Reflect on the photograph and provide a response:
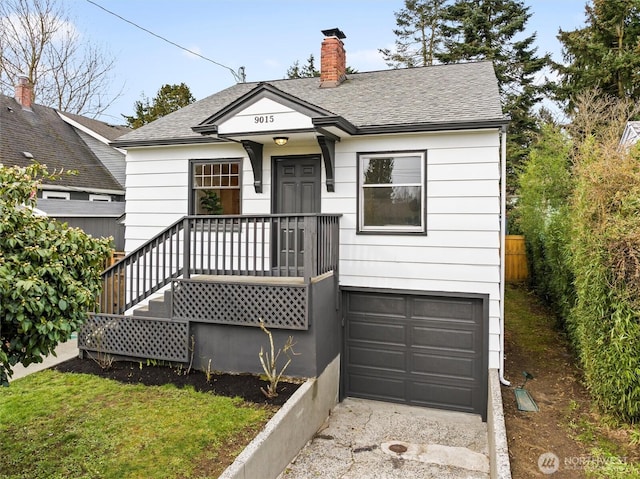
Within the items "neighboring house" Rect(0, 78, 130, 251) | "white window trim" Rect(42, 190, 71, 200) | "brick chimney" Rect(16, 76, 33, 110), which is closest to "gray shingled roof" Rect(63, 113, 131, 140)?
"neighboring house" Rect(0, 78, 130, 251)

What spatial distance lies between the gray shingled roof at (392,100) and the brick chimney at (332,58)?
20 cm

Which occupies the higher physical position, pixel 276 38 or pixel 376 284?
pixel 276 38

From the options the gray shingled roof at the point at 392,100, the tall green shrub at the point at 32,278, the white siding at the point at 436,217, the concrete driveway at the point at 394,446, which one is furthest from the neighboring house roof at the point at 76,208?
the concrete driveway at the point at 394,446

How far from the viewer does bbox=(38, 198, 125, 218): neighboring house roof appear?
1300 cm

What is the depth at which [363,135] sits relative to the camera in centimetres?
689

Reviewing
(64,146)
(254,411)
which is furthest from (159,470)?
(64,146)

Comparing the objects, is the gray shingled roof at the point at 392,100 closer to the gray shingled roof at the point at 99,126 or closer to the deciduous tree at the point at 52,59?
the gray shingled roof at the point at 99,126

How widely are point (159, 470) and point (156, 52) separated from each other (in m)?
13.6

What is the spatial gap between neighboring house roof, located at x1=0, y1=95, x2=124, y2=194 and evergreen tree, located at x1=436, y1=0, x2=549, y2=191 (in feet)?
59.4

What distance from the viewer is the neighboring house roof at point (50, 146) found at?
16281 mm

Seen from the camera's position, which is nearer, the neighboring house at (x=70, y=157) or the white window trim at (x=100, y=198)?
the neighboring house at (x=70, y=157)

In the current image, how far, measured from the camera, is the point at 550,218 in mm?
10164

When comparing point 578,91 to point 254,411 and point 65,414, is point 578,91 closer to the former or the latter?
point 254,411

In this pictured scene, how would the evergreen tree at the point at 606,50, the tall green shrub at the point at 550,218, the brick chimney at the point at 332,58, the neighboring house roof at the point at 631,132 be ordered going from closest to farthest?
the tall green shrub at the point at 550,218 → the brick chimney at the point at 332,58 → the neighboring house roof at the point at 631,132 → the evergreen tree at the point at 606,50
